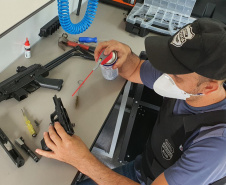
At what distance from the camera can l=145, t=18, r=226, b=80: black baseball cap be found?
810 millimetres

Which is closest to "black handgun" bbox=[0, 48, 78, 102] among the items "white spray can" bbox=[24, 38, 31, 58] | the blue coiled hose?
"white spray can" bbox=[24, 38, 31, 58]

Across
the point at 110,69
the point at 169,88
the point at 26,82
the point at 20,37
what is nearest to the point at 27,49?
the point at 20,37

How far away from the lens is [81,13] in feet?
5.39

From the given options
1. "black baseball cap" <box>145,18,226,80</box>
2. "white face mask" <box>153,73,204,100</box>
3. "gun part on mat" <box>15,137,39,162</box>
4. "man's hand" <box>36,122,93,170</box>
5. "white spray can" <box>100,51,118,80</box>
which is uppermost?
"black baseball cap" <box>145,18,226,80</box>

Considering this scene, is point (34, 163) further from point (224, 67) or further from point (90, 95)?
point (224, 67)

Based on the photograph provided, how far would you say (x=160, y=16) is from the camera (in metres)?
1.61

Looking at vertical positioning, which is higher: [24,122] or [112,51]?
[112,51]

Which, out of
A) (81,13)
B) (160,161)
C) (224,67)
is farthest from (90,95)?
(81,13)

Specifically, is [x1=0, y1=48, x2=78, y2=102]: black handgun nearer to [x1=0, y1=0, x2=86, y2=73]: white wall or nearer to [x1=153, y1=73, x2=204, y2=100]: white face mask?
[x1=0, y1=0, x2=86, y2=73]: white wall

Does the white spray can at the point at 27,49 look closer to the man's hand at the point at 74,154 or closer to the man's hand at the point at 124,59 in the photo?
the man's hand at the point at 124,59

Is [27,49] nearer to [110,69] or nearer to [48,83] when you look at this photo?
[48,83]

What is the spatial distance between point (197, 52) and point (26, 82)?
2.38 feet

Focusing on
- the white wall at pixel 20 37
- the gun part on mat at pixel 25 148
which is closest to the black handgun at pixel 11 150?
the gun part on mat at pixel 25 148

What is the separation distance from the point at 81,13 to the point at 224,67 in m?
1.10
